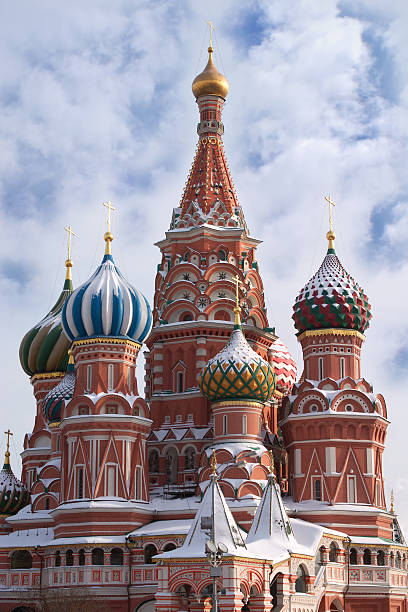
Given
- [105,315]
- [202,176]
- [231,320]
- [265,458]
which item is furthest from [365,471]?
[202,176]

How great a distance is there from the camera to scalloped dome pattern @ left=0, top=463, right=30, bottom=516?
124 ft

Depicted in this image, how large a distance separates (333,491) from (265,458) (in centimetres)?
242

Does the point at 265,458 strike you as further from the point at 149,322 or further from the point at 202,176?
the point at 202,176

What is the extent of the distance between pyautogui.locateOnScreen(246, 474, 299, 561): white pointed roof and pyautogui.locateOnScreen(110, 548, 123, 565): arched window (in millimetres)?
5435

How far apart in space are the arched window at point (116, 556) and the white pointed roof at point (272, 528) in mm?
5435

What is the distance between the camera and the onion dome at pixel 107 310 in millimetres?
34156

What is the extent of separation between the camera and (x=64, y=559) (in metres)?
32.5

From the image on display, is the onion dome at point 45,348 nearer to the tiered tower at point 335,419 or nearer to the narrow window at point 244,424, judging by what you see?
the tiered tower at point 335,419

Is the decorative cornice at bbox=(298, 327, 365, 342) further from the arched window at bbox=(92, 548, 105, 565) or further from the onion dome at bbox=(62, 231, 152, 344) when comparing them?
the arched window at bbox=(92, 548, 105, 565)

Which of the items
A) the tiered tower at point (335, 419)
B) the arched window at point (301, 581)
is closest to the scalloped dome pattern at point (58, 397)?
the tiered tower at point (335, 419)

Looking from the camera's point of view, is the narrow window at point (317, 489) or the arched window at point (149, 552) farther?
the narrow window at point (317, 489)

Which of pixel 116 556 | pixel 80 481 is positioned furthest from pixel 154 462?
pixel 116 556

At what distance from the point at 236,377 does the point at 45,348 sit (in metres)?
10.5

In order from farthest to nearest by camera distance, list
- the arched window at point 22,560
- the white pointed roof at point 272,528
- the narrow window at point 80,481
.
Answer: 1. the arched window at point 22,560
2. the narrow window at point 80,481
3. the white pointed roof at point 272,528
